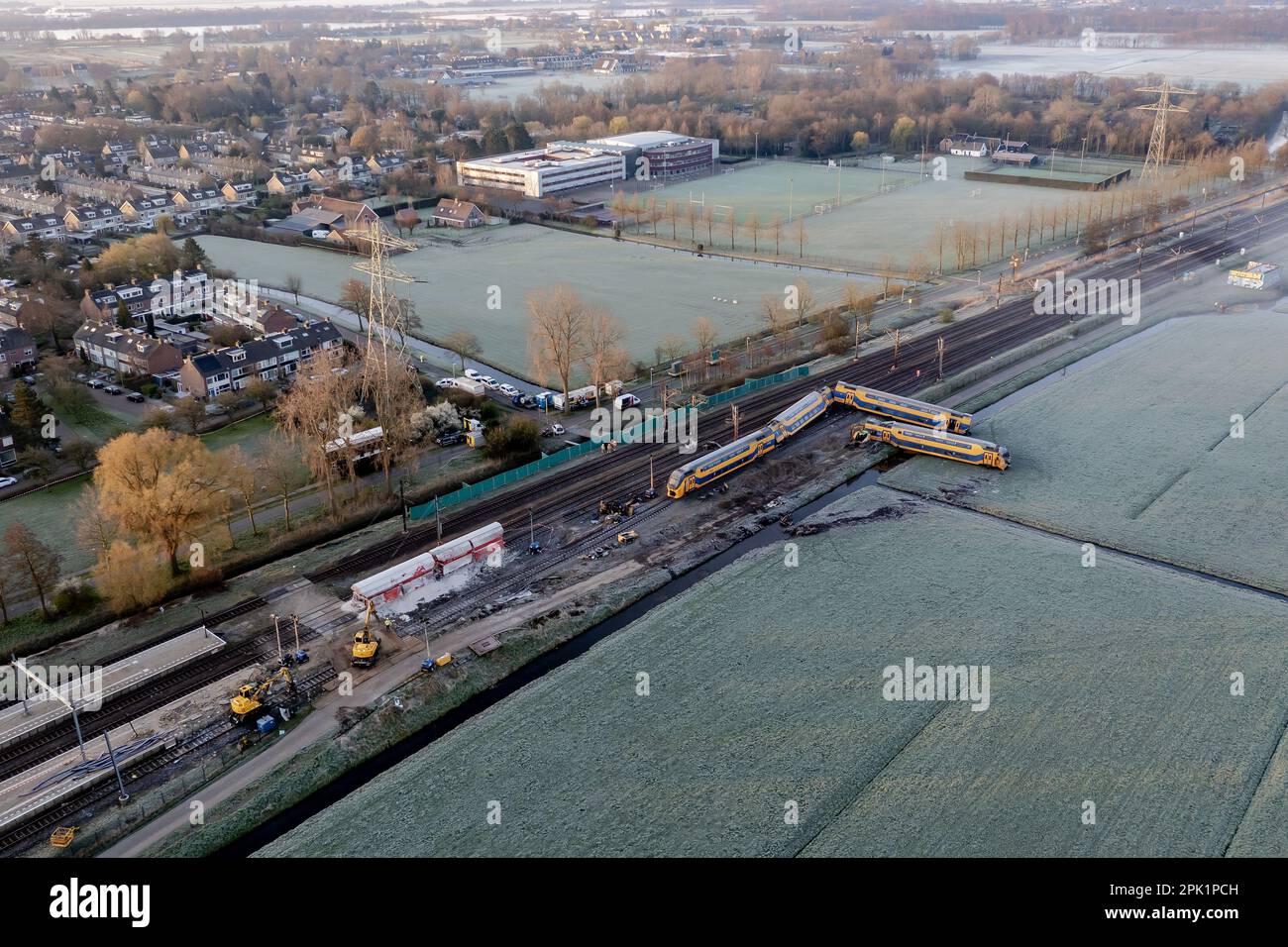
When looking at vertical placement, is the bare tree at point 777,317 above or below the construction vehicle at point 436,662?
above

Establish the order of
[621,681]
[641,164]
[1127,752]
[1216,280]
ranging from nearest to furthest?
[1127,752]
[621,681]
[1216,280]
[641,164]

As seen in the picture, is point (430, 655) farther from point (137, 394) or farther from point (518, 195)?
point (518, 195)

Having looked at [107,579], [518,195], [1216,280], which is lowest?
[107,579]

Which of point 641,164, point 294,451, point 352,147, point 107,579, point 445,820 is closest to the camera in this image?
point 445,820

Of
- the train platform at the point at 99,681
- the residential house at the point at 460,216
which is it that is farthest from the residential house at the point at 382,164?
the train platform at the point at 99,681

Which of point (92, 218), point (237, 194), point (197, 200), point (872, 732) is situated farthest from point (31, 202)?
point (872, 732)

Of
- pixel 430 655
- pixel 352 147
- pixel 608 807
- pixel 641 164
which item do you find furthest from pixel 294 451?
pixel 352 147

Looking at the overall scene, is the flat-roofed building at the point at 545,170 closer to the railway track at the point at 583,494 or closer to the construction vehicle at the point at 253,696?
the railway track at the point at 583,494
